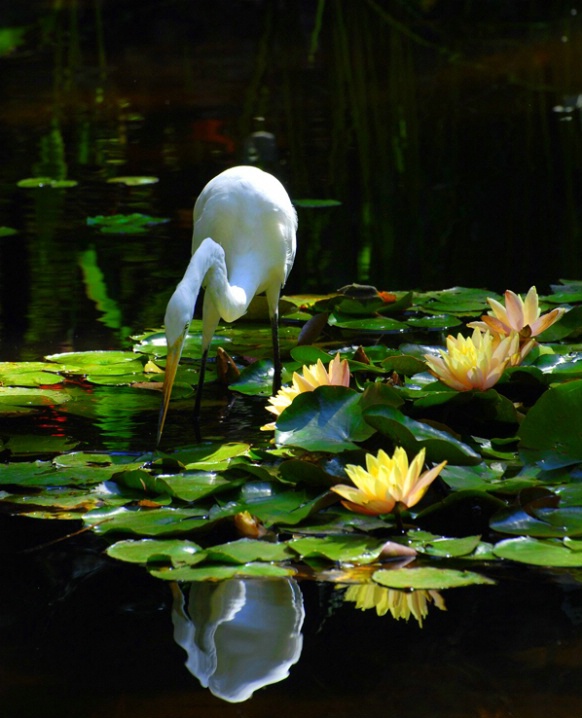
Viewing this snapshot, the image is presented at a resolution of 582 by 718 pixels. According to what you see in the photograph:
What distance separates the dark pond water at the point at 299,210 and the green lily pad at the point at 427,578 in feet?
0.14

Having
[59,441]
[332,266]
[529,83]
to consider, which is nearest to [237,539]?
[59,441]

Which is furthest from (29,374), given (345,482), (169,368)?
(345,482)

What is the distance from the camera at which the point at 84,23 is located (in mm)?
15688

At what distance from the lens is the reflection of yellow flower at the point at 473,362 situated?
3146mm

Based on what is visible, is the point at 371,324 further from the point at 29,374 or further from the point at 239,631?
the point at 239,631

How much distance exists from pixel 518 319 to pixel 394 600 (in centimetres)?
127

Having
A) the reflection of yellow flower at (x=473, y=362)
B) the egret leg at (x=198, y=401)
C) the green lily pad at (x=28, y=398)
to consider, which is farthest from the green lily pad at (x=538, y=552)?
the green lily pad at (x=28, y=398)

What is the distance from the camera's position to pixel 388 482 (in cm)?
263

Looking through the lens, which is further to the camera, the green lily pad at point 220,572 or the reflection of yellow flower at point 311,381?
the reflection of yellow flower at point 311,381

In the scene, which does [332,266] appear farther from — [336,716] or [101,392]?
[336,716]

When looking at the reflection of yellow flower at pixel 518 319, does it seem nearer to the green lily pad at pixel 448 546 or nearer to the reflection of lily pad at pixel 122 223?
the green lily pad at pixel 448 546

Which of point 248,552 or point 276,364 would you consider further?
point 276,364

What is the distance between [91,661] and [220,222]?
8.24 feet

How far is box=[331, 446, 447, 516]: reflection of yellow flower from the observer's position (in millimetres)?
2609
